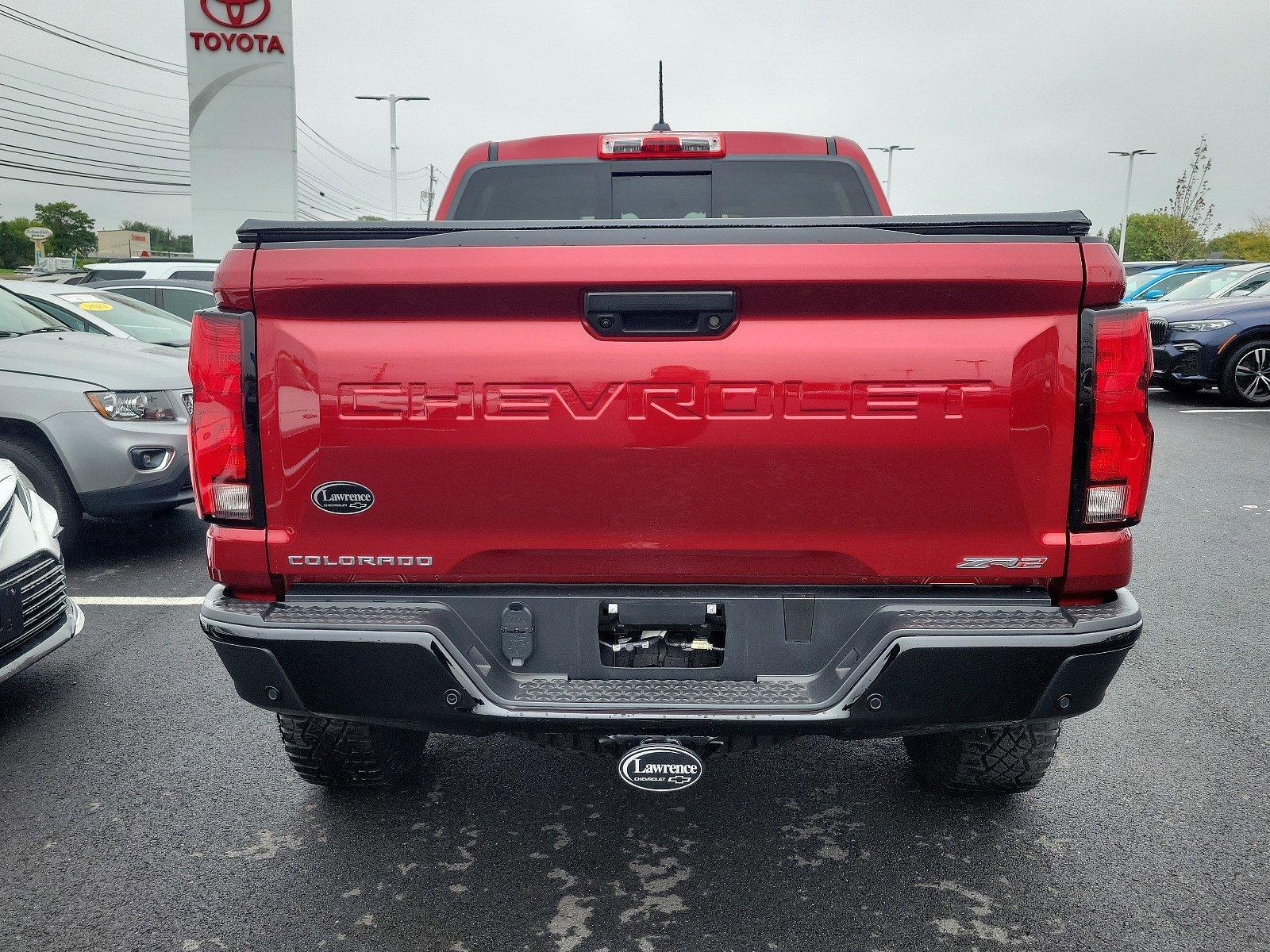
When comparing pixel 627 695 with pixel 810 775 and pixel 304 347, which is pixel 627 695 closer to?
pixel 304 347

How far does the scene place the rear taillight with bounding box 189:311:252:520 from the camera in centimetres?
221

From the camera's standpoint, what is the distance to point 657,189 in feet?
13.4

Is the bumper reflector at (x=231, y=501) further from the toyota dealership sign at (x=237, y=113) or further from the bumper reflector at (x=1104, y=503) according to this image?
the toyota dealership sign at (x=237, y=113)

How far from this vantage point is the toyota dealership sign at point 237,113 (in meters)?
27.3

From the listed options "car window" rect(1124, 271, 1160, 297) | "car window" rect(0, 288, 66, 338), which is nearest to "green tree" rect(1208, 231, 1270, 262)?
"car window" rect(1124, 271, 1160, 297)

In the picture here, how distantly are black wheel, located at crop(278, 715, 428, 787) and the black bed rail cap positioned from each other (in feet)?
4.15

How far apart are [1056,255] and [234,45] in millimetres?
29999

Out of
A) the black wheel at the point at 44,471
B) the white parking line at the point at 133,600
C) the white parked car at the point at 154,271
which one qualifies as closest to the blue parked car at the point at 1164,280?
the white parked car at the point at 154,271

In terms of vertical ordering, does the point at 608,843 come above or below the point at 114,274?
below

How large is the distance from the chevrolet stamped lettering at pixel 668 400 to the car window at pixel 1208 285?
14.9 meters

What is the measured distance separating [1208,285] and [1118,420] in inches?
614

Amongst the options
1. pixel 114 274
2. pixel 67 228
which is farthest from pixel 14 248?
pixel 114 274

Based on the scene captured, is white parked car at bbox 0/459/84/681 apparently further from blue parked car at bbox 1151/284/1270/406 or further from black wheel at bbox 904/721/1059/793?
A: blue parked car at bbox 1151/284/1270/406

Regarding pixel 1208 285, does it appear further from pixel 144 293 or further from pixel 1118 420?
pixel 1118 420
